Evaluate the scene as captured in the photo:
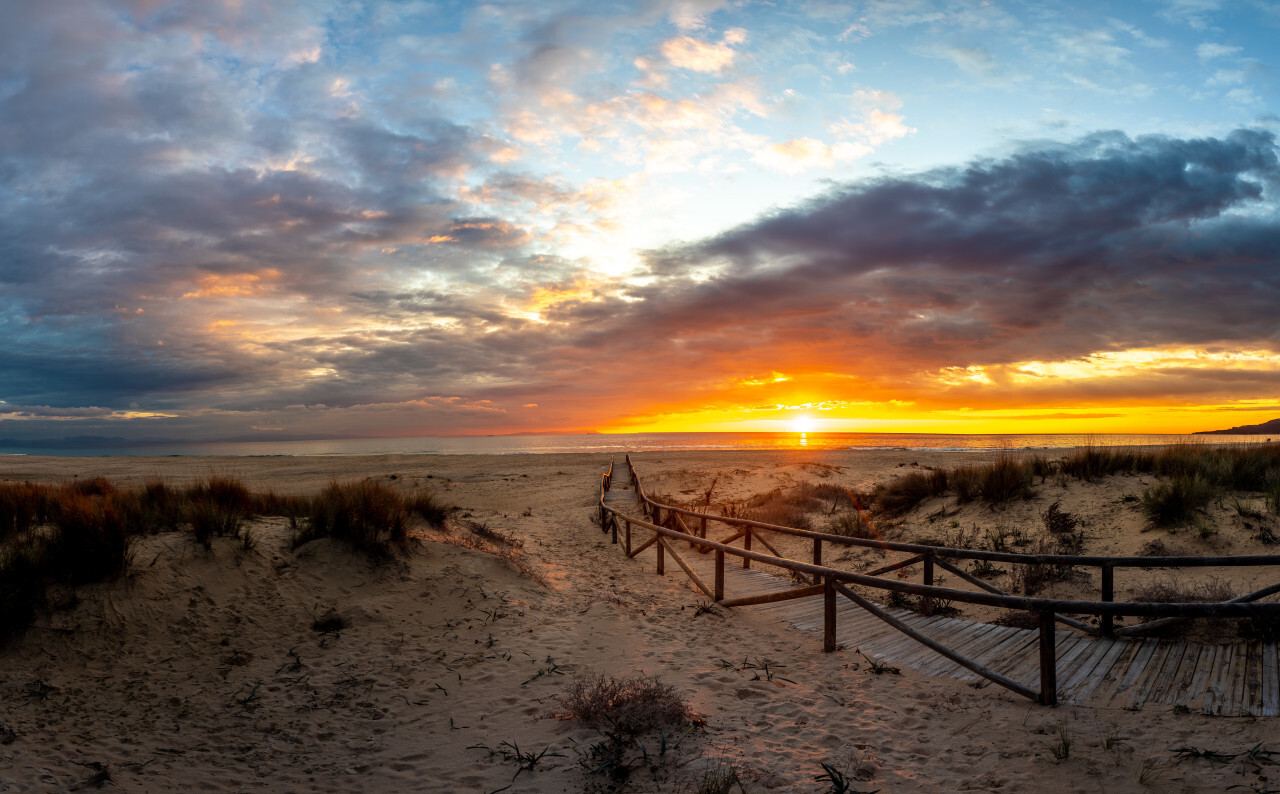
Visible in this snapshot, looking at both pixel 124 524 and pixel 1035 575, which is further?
pixel 1035 575

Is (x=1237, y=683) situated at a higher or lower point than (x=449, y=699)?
higher

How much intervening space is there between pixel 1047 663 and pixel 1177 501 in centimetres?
883

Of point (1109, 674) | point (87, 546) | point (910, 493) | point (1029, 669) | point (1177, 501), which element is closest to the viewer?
point (1109, 674)

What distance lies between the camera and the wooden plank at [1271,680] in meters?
4.53

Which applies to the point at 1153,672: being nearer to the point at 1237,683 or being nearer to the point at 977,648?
the point at 1237,683

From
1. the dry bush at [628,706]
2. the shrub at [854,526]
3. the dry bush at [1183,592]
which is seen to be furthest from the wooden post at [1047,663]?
the shrub at [854,526]

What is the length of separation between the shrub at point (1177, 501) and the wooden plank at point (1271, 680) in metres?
7.05

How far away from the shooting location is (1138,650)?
6.02 meters

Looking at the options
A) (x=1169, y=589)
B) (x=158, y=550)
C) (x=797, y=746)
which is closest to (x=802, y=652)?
(x=797, y=746)

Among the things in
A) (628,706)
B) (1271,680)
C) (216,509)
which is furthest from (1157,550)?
(216,509)

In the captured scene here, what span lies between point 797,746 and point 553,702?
7.98 feet

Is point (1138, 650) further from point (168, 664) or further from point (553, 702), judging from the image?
point (168, 664)

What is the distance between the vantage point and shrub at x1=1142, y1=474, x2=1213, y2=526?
36.3ft

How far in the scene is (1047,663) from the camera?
17.0 ft
